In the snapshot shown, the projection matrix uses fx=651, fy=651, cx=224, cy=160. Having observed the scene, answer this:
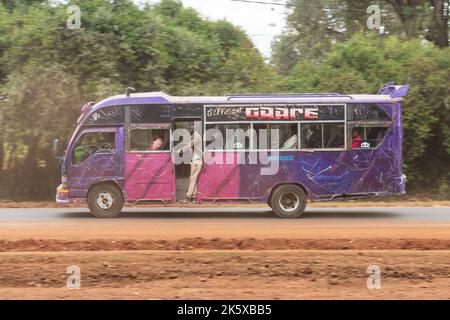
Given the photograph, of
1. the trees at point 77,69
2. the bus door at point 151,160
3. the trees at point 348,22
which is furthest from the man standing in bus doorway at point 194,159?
the trees at point 348,22

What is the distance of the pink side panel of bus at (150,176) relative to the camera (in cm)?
1594

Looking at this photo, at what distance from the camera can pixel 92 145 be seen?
16.0 meters

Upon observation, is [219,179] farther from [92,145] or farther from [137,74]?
[137,74]

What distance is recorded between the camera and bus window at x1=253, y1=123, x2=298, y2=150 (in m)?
16.0

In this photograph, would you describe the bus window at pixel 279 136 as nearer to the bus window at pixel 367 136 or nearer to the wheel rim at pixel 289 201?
the wheel rim at pixel 289 201

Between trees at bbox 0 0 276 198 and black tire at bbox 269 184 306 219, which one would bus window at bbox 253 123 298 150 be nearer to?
black tire at bbox 269 184 306 219

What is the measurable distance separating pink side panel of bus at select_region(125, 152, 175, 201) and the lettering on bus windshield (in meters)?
1.58

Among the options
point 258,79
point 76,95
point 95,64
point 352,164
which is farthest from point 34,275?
point 258,79

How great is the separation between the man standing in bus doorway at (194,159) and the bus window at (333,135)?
309 cm

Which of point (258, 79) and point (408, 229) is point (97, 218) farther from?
point (258, 79)

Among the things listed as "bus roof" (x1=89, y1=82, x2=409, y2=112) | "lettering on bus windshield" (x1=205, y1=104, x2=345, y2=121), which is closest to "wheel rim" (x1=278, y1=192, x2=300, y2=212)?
"lettering on bus windshield" (x1=205, y1=104, x2=345, y2=121)

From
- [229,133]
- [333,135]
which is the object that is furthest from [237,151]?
[333,135]

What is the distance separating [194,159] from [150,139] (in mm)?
1200

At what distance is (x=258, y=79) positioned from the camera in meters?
24.7
